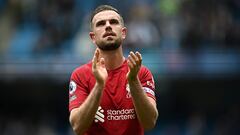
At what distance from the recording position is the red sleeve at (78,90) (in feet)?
26.6

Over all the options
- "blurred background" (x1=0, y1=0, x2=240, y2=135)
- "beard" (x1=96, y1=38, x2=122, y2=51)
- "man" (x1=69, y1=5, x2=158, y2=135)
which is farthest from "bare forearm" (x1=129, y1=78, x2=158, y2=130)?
"blurred background" (x1=0, y1=0, x2=240, y2=135)

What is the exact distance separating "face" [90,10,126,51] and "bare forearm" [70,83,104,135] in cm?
61

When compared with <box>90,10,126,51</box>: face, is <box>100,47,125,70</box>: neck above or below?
below

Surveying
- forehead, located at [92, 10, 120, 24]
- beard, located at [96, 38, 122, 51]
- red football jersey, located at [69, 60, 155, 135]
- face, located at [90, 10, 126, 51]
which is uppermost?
forehead, located at [92, 10, 120, 24]

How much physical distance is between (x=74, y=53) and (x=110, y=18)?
849cm

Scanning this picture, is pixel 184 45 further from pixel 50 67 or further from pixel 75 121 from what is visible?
pixel 75 121

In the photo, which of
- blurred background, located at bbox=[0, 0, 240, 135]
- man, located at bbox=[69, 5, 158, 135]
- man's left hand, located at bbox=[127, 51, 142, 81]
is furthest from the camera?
blurred background, located at bbox=[0, 0, 240, 135]

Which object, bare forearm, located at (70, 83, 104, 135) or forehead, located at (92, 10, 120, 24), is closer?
bare forearm, located at (70, 83, 104, 135)

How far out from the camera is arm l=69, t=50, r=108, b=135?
7.63m

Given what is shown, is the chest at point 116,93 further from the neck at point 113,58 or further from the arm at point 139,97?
the arm at point 139,97

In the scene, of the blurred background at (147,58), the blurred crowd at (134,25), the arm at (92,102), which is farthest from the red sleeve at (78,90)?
the blurred crowd at (134,25)

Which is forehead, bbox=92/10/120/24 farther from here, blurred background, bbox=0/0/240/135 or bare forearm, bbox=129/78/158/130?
blurred background, bbox=0/0/240/135

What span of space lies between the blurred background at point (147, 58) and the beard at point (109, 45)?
8.01m

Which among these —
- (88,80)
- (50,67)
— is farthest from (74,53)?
(88,80)
